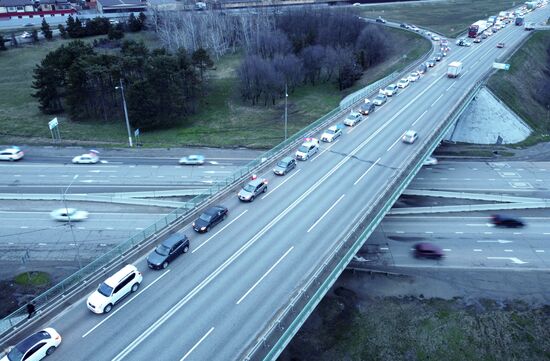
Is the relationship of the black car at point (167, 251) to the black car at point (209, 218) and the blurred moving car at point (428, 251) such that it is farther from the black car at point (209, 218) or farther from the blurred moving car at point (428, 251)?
the blurred moving car at point (428, 251)

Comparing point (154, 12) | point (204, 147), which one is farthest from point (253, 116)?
point (154, 12)

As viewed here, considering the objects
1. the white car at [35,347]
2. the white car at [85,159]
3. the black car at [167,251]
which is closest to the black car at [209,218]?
the black car at [167,251]

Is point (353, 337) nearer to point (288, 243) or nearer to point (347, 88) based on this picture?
point (288, 243)

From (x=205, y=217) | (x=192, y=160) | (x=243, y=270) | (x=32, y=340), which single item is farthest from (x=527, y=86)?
(x=32, y=340)

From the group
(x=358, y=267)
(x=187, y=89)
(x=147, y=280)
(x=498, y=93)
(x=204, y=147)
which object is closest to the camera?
(x=147, y=280)

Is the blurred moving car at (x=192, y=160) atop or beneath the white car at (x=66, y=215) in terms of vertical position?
atop

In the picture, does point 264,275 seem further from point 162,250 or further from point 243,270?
point 162,250

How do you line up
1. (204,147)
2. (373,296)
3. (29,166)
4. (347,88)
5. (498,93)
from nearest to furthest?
(373,296) < (29,166) < (204,147) < (498,93) < (347,88)
